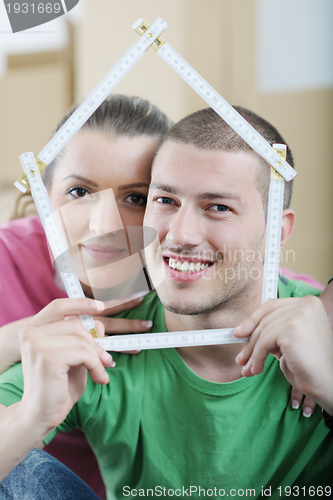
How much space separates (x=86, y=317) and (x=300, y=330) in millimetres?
353

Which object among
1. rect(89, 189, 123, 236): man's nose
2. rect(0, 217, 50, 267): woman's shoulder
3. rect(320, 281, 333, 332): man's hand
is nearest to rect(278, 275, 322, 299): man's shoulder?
rect(320, 281, 333, 332): man's hand

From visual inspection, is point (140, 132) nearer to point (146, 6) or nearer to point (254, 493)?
point (146, 6)

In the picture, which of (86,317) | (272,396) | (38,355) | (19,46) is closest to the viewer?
(38,355)

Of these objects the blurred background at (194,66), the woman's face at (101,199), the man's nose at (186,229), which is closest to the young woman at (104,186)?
the woman's face at (101,199)

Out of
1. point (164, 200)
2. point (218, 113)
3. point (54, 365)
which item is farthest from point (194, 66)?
point (54, 365)

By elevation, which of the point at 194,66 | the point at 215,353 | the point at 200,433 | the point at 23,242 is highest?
the point at 194,66

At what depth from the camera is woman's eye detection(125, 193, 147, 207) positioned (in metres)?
0.85

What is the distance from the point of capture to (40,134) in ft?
3.77

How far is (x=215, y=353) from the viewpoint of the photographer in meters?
0.86

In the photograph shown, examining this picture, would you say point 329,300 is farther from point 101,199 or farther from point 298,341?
point 101,199

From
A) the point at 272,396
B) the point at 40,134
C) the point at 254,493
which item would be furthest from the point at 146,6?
the point at 254,493

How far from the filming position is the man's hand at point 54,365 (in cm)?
63

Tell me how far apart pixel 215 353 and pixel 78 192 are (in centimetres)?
43

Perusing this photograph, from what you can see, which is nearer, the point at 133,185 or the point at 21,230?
the point at 133,185
